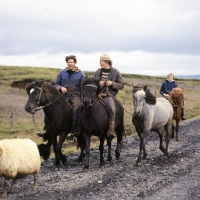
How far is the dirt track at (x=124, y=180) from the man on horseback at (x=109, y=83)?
4.42 ft

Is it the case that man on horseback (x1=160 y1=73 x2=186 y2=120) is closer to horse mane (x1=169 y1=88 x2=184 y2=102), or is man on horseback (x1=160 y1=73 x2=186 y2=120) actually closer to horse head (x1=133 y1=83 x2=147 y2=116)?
horse mane (x1=169 y1=88 x2=184 y2=102)

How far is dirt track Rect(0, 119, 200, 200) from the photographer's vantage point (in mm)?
8641

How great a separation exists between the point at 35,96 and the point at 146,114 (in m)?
3.41

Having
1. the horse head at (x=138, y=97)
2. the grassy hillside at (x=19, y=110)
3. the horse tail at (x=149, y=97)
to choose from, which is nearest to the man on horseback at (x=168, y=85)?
the grassy hillside at (x=19, y=110)

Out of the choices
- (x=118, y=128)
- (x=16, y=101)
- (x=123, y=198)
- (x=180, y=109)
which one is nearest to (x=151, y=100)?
(x=118, y=128)

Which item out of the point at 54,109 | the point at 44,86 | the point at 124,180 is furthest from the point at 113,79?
the point at 124,180

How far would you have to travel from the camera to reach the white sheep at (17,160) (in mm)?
8641

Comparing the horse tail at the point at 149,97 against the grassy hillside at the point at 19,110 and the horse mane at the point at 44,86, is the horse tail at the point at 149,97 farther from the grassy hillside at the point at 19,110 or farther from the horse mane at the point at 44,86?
the horse mane at the point at 44,86

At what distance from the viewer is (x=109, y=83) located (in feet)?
37.8

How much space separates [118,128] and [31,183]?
3869 mm

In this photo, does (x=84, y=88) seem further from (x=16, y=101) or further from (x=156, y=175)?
(x=16, y=101)

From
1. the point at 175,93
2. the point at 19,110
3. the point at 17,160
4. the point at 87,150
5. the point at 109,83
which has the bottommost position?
the point at 19,110

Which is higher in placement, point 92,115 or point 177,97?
A: point 177,97

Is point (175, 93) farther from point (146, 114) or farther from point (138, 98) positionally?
point (138, 98)
